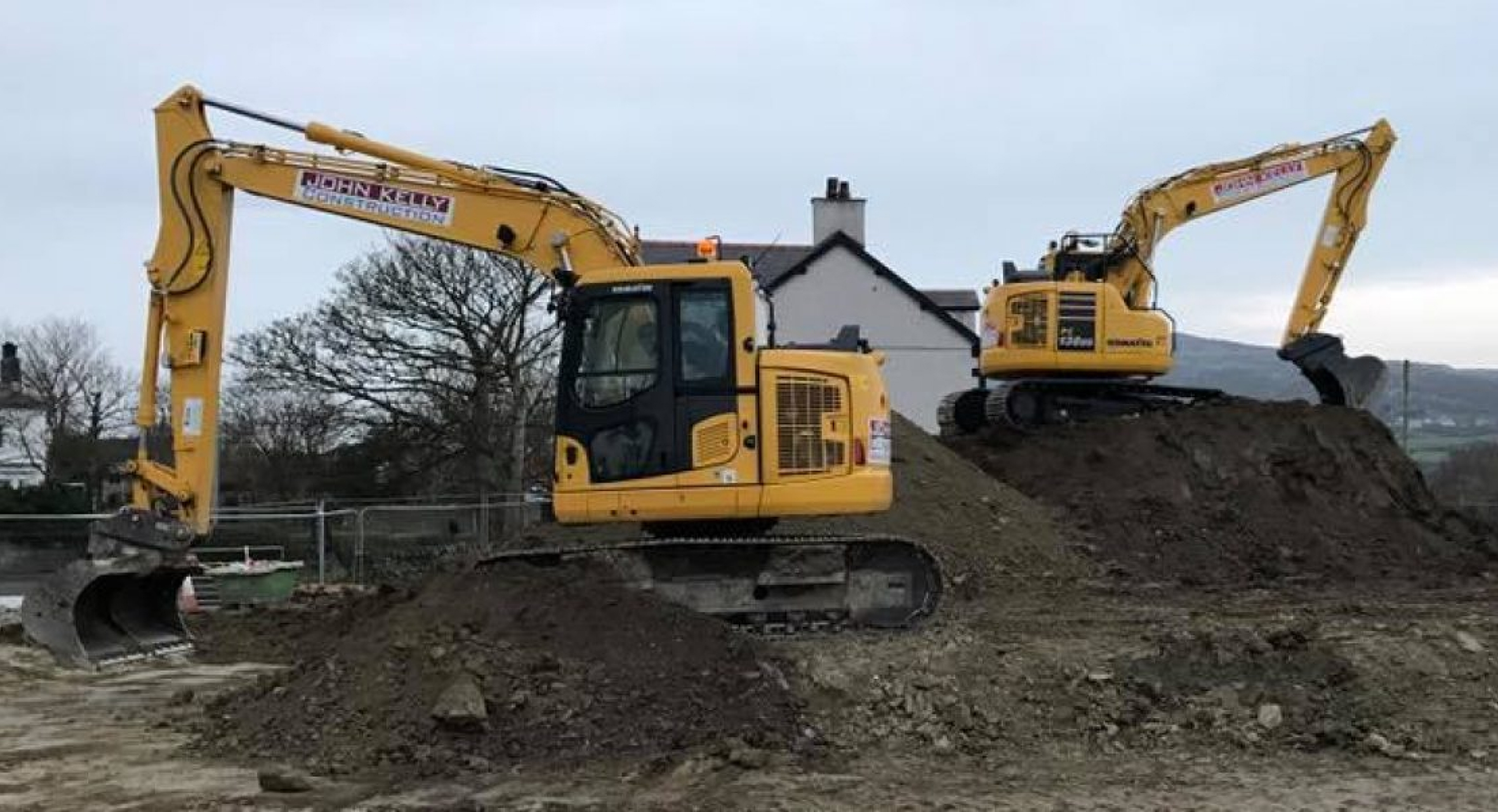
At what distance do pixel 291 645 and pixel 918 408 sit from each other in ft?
90.4

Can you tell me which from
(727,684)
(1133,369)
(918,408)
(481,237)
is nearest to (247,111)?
(481,237)

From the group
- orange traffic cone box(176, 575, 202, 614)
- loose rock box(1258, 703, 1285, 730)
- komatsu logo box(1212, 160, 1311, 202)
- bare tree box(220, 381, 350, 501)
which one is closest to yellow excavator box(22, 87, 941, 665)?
loose rock box(1258, 703, 1285, 730)

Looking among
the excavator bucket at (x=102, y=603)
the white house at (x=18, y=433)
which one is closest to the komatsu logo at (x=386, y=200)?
the excavator bucket at (x=102, y=603)

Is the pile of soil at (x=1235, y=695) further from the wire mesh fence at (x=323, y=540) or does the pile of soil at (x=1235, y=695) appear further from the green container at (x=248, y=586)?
the wire mesh fence at (x=323, y=540)

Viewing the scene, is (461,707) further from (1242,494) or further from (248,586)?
(1242,494)

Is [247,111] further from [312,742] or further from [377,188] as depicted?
[312,742]

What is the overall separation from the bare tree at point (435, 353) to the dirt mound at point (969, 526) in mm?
16017

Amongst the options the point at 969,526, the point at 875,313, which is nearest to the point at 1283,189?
the point at 969,526

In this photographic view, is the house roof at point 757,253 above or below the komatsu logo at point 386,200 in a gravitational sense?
above

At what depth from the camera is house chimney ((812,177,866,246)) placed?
4100cm

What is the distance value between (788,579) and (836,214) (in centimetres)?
3125

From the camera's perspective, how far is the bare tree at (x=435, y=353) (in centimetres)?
3198

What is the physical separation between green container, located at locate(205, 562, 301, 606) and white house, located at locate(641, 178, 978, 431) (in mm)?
21517

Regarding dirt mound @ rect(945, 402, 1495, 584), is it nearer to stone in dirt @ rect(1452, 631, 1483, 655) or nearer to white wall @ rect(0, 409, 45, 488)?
stone in dirt @ rect(1452, 631, 1483, 655)
